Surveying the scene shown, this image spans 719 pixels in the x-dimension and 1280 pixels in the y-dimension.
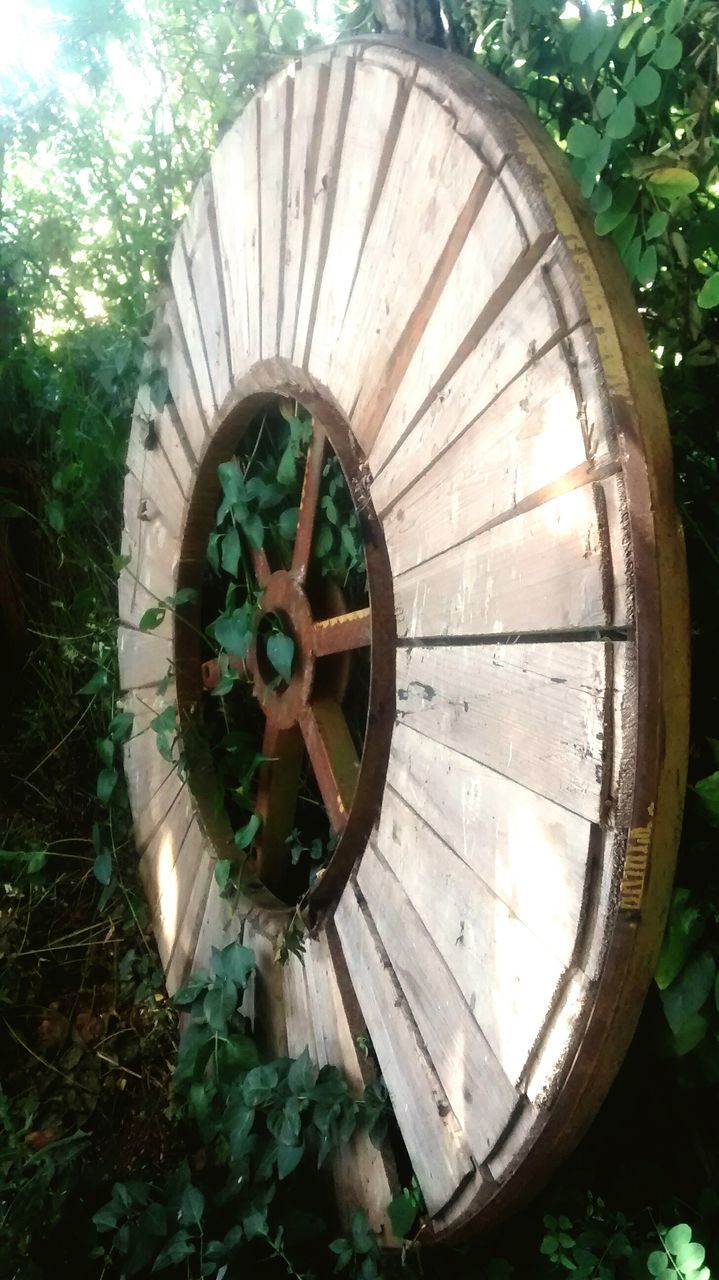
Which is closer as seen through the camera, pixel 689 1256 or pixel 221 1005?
pixel 689 1256

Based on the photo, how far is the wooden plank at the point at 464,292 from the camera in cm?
100

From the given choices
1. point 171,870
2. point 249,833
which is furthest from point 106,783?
point 249,833

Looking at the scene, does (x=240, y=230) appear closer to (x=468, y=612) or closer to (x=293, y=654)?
(x=293, y=654)

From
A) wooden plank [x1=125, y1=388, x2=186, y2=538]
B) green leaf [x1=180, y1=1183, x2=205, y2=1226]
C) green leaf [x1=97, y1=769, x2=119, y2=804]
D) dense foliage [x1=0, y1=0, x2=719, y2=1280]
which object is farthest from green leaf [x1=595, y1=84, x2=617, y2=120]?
green leaf [x1=97, y1=769, x2=119, y2=804]

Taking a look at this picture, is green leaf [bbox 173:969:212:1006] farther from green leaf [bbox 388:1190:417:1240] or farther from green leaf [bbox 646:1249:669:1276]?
green leaf [bbox 646:1249:669:1276]

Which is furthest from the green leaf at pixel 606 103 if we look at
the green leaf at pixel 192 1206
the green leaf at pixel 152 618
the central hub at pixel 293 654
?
the green leaf at pixel 192 1206

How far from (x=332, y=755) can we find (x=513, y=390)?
2.43ft

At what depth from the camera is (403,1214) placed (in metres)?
1.20

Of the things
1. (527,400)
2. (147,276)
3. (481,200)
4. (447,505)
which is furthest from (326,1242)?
(147,276)

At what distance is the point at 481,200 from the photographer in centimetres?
104

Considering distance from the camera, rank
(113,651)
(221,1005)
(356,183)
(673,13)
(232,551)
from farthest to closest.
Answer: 1. (113,651)
2. (232,551)
3. (221,1005)
4. (356,183)
5. (673,13)

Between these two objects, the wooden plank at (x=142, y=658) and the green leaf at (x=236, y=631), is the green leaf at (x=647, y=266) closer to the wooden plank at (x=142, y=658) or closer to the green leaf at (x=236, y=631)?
the green leaf at (x=236, y=631)

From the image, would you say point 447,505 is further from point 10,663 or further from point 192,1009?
point 10,663

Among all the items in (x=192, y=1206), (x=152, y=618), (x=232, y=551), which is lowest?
(x=192, y=1206)
